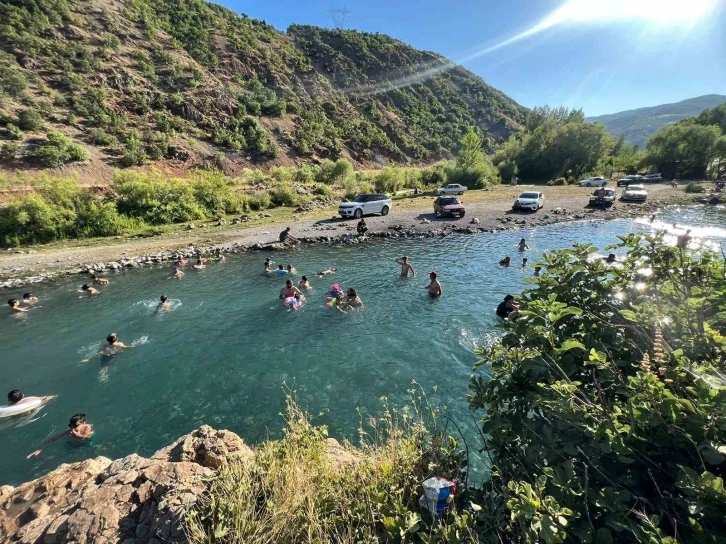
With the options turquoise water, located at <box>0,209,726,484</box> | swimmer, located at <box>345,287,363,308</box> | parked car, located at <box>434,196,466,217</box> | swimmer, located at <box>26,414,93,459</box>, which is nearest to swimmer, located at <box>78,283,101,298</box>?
turquoise water, located at <box>0,209,726,484</box>

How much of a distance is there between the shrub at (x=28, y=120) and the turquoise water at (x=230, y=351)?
34273mm

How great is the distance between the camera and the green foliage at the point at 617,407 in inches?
78.0

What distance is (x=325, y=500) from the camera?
3.63m

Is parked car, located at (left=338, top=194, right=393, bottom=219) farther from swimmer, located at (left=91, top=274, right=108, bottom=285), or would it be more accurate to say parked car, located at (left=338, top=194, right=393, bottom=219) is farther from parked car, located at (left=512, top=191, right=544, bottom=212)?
swimmer, located at (left=91, top=274, right=108, bottom=285)

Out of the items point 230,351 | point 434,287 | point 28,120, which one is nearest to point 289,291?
point 230,351

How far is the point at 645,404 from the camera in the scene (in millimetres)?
2152

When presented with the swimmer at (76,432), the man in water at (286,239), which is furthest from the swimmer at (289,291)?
the man in water at (286,239)

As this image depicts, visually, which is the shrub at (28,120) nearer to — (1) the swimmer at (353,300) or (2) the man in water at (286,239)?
(2) the man in water at (286,239)

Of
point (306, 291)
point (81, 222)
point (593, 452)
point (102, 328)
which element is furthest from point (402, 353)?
point (81, 222)

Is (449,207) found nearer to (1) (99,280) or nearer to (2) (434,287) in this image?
(2) (434,287)

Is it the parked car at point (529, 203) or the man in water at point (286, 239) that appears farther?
the parked car at point (529, 203)

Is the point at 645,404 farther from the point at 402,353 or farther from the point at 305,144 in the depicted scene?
the point at 305,144

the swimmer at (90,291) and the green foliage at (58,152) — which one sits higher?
the green foliage at (58,152)

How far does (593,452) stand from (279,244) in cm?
2077
